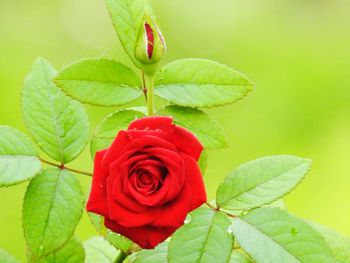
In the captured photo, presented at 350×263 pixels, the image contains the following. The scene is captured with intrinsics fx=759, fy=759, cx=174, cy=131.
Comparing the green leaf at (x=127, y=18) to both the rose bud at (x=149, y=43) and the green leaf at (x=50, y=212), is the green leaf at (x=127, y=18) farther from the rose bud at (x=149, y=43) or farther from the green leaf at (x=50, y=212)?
the green leaf at (x=50, y=212)

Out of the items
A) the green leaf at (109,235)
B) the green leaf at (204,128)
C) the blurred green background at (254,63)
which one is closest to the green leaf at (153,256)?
the green leaf at (109,235)

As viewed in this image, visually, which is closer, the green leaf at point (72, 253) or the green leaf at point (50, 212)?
the green leaf at point (50, 212)

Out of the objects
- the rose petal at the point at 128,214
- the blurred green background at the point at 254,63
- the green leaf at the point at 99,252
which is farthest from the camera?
the blurred green background at the point at 254,63

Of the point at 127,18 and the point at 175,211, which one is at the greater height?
the point at 127,18

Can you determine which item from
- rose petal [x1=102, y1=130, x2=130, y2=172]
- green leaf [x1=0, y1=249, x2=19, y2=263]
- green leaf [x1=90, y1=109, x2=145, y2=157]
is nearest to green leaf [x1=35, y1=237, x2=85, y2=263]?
green leaf [x1=0, y1=249, x2=19, y2=263]

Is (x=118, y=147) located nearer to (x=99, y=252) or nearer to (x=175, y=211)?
(x=175, y=211)

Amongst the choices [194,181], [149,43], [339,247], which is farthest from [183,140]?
[339,247]

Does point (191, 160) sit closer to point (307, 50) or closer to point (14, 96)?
point (14, 96)
